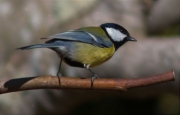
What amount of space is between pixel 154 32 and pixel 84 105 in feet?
3.37

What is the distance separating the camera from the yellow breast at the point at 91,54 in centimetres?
210

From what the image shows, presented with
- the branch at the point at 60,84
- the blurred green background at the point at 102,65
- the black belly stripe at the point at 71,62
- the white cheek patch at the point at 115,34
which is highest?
the white cheek patch at the point at 115,34

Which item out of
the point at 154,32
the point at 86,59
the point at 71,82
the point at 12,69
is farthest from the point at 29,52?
the point at 71,82

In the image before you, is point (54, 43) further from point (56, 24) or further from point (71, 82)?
point (56, 24)

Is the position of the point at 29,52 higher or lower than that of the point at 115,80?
lower

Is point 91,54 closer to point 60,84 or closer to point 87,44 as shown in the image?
point 87,44

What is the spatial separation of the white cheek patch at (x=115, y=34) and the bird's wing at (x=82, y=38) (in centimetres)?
4

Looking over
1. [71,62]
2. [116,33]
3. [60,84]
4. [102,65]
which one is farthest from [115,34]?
[102,65]

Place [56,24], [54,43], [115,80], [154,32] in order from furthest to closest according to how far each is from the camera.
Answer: [56,24], [154,32], [54,43], [115,80]

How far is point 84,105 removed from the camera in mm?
4434

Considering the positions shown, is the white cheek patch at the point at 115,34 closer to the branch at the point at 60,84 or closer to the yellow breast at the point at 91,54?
the yellow breast at the point at 91,54

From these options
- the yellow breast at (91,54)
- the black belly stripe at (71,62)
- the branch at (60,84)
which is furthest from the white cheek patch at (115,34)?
the branch at (60,84)

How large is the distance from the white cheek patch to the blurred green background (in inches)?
45.2

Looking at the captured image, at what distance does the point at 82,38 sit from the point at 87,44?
0.04 meters
